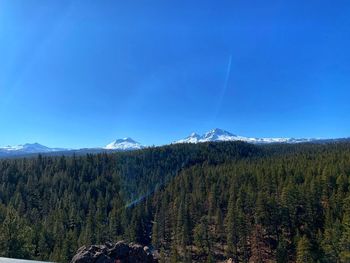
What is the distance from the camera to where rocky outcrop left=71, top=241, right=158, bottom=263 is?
17472mm

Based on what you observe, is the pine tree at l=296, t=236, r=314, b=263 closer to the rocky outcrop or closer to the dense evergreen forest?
the dense evergreen forest

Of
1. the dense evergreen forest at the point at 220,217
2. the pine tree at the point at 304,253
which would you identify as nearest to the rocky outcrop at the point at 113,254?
the dense evergreen forest at the point at 220,217

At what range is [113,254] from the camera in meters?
18.0

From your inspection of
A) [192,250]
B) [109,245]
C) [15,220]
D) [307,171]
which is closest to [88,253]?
[109,245]

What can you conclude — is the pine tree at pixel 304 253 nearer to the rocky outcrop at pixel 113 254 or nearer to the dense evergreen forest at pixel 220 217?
the dense evergreen forest at pixel 220 217

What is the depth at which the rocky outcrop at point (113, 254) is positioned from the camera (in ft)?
57.3

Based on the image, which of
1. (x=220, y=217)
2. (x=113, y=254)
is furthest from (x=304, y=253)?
(x=113, y=254)

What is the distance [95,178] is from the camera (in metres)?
193

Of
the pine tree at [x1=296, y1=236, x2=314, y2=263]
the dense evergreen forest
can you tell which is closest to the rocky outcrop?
the dense evergreen forest

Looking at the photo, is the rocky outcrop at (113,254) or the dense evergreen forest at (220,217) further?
the dense evergreen forest at (220,217)

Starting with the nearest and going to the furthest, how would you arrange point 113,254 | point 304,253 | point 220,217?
point 113,254, point 304,253, point 220,217

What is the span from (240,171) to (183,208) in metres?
39.7

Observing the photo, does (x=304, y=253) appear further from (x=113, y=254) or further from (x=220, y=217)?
(x=113, y=254)

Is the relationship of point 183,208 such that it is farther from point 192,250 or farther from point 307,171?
point 307,171
